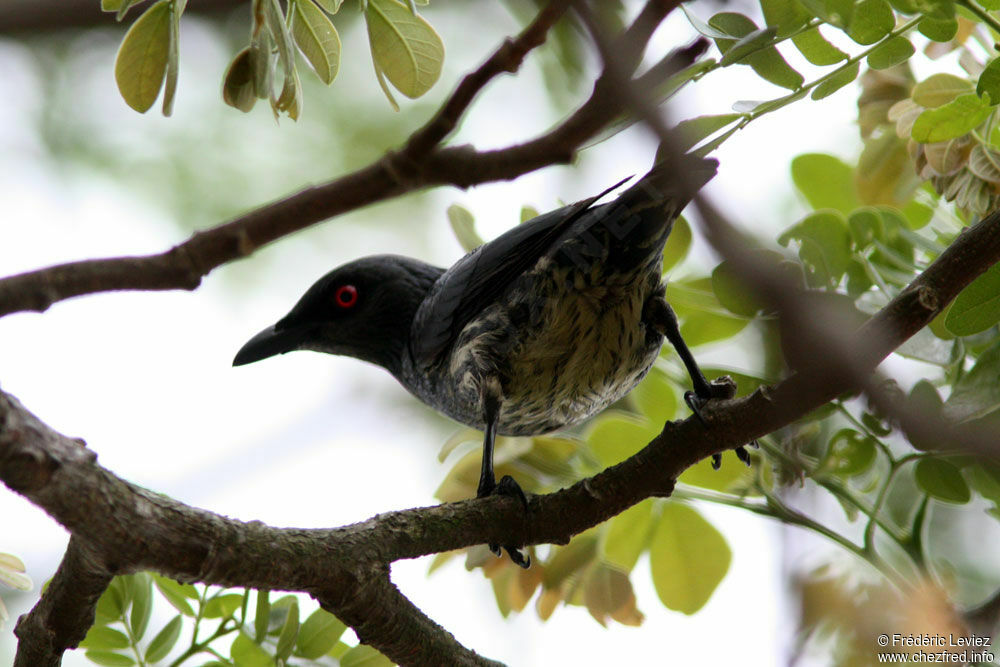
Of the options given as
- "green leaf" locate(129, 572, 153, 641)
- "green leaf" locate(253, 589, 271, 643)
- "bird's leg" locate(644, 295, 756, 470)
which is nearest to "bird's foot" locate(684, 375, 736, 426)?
"bird's leg" locate(644, 295, 756, 470)

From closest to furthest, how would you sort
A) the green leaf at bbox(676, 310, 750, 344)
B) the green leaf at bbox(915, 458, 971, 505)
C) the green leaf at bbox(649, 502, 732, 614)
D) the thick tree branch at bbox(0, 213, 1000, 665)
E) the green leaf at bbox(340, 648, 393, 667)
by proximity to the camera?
the thick tree branch at bbox(0, 213, 1000, 665) < the green leaf at bbox(915, 458, 971, 505) < the green leaf at bbox(340, 648, 393, 667) < the green leaf at bbox(649, 502, 732, 614) < the green leaf at bbox(676, 310, 750, 344)

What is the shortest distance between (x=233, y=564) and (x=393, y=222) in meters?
5.77

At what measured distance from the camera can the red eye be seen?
3961 mm

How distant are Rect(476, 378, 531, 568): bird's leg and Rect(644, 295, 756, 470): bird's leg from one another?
1.72ft

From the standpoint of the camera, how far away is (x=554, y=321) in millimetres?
3258

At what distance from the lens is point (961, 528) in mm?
3926

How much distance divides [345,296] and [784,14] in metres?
2.44

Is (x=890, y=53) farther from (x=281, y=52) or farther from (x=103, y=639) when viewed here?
(x=103, y=639)

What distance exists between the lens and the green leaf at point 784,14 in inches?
74.6

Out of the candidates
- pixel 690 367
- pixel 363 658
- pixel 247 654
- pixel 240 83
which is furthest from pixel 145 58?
pixel 690 367

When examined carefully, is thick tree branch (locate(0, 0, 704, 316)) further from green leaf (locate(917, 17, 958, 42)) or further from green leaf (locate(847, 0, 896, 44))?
green leaf (locate(917, 17, 958, 42))

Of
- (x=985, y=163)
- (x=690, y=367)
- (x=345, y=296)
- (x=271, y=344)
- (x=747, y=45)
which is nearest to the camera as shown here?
(x=747, y=45)

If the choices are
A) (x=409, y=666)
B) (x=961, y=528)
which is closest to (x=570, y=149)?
(x=409, y=666)

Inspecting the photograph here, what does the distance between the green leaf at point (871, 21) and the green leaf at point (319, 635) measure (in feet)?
5.61
